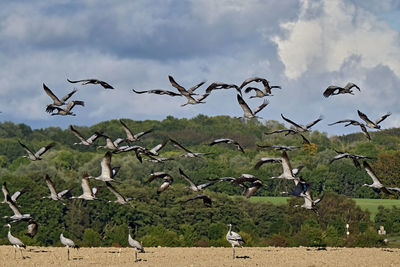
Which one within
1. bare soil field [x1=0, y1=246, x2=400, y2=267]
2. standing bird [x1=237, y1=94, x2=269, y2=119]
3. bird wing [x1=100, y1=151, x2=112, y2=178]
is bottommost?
bare soil field [x1=0, y1=246, x2=400, y2=267]

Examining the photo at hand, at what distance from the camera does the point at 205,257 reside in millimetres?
48031

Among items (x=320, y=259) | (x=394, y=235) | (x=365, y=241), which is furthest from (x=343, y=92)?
(x=394, y=235)

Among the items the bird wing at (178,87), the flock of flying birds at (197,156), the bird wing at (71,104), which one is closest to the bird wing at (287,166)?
the flock of flying birds at (197,156)

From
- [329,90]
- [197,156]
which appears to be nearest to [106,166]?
[197,156]

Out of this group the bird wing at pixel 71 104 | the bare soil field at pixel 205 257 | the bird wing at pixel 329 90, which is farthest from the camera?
the bird wing at pixel 71 104

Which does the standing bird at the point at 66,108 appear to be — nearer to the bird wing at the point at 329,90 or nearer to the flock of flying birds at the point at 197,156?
the flock of flying birds at the point at 197,156

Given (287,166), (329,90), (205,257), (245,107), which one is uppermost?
(329,90)

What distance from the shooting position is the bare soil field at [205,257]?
44719 mm

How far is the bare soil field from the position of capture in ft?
147

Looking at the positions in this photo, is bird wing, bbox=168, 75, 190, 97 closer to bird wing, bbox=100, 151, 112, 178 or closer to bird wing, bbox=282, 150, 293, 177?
bird wing, bbox=100, 151, 112, 178

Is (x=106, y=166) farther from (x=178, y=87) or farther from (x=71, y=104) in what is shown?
(x=178, y=87)

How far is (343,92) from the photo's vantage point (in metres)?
45.1

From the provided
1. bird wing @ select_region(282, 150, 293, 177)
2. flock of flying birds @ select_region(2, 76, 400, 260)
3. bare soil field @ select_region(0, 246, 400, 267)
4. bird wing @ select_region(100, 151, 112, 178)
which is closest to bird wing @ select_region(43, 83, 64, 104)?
flock of flying birds @ select_region(2, 76, 400, 260)

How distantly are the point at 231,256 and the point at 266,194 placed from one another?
473 ft
